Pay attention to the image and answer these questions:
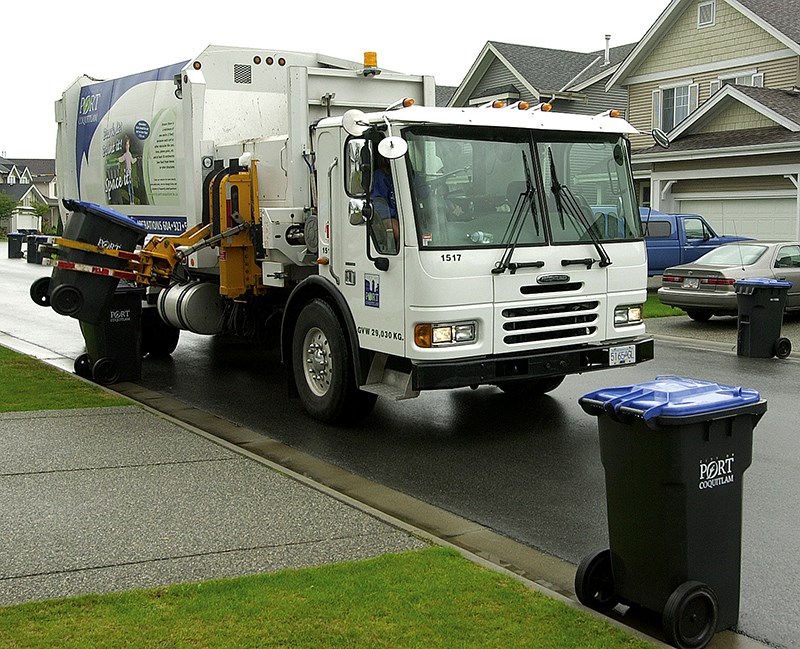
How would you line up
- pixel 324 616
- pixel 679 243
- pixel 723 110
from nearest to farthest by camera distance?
pixel 324 616 < pixel 679 243 < pixel 723 110

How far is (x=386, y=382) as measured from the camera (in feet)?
29.4

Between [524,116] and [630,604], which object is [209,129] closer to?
[524,116]

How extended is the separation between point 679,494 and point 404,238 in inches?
161

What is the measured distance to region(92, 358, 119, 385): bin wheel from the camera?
11.6 m

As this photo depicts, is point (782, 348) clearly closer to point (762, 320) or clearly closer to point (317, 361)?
point (762, 320)

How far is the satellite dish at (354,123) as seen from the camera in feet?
27.1

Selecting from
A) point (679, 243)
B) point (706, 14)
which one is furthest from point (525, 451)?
point (706, 14)

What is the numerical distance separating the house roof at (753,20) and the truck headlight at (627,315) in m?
21.5

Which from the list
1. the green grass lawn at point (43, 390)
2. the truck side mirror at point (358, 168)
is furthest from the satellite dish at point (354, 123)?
the green grass lawn at point (43, 390)

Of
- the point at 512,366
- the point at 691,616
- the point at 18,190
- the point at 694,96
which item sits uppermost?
the point at 18,190

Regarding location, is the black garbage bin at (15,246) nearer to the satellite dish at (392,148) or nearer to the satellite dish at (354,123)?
the satellite dish at (354,123)

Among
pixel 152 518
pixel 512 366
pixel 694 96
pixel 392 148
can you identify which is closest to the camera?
pixel 152 518

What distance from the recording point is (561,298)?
28.8 feet

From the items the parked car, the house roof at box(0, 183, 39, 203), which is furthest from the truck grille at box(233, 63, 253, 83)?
the house roof at box(0, 183, 39, 203)
